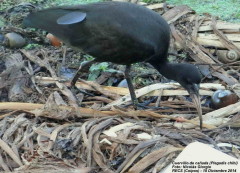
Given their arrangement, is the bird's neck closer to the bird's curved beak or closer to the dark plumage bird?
the dark plumage bird

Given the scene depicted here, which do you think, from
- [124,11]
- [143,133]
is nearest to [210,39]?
[124,11]

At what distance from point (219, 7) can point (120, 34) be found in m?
2.63

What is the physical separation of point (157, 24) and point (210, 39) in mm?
1291

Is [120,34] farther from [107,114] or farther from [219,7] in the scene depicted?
[219,7]

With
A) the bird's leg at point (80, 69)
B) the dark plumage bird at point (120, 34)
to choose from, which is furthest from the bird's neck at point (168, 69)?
the bird's leg at point (80, 69)

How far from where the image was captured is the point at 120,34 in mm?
4480

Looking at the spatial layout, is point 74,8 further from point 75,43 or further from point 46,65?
point 46,65

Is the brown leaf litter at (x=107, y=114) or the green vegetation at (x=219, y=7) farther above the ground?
the brown leaf litter at (x=107, y=114)

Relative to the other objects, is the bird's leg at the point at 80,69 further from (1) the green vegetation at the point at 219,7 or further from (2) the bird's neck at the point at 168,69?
(1) the green vegetation at the point at 219,7

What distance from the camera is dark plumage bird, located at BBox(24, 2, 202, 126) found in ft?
14.8

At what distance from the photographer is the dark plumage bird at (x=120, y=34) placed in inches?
177

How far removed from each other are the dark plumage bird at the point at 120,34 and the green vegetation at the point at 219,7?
1957mm

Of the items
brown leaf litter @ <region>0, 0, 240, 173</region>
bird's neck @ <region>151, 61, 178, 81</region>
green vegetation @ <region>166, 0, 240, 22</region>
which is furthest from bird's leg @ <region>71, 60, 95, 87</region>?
green vegetation @ <region>166, 0, 240, 22</region>

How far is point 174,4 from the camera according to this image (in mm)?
6762
